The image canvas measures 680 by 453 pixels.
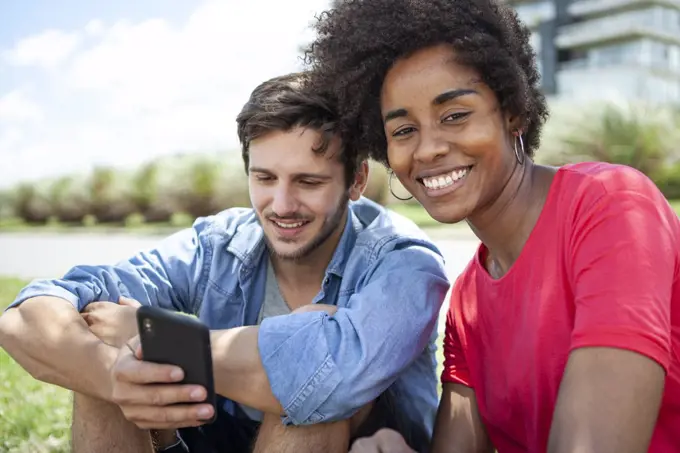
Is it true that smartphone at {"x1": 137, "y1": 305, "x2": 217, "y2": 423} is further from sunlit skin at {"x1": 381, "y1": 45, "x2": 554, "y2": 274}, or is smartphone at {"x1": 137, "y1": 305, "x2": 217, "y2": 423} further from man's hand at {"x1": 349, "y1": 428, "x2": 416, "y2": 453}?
sunlit skin at {"x1": 381, "y1": 45, "x2": 554, "y2": 274}

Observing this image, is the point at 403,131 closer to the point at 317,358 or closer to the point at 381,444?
the point at 317,358

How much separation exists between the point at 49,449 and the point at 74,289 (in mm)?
1196

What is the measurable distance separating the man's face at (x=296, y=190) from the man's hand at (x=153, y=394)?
91 centimetres

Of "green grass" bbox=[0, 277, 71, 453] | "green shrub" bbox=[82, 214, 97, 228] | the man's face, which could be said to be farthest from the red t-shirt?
"green shrub" bbox=[82, 214, 97, 228]

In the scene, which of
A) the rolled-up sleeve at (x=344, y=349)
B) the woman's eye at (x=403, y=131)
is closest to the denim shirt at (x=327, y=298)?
the rolled-up sleeve at (x=344, y=349)

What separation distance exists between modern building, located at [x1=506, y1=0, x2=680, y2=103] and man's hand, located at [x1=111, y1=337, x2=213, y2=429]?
143ft

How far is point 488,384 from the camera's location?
98.3 inches

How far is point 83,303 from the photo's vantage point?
2.82m

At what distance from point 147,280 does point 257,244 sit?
48 cm

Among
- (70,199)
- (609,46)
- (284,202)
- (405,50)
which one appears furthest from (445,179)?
(609,46)

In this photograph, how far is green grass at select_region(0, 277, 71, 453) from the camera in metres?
3.62

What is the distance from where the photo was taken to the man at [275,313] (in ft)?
7.76

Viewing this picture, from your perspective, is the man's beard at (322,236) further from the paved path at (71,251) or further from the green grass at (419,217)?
the green grass at (419,217)

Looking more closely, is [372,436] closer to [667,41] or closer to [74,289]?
[74,289]
